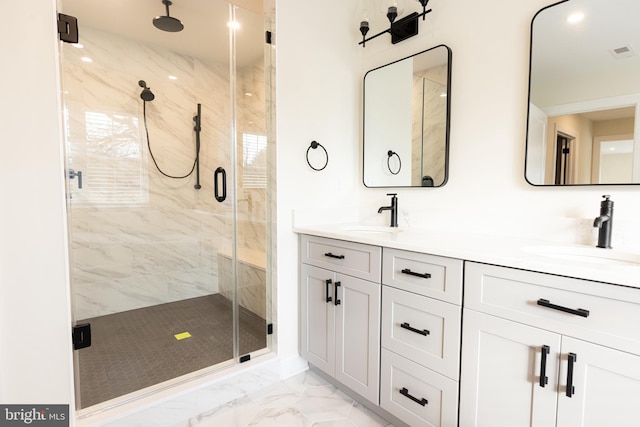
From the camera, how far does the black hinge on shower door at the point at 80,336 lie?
1.39 meters

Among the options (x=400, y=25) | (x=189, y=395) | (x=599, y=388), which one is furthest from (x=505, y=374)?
(x=400, y=25)

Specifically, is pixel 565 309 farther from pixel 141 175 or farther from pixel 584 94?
pixel 141 175

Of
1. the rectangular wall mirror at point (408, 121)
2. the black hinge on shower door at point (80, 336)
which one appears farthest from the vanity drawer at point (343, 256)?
the black hinge on shower door at point (80, 336)

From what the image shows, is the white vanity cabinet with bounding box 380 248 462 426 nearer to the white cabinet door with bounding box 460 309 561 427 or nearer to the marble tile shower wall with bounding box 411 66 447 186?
the white cabinet door with bounding box 460 309 561 427

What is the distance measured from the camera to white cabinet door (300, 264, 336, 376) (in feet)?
6.14

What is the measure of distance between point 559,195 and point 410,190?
0.81 m

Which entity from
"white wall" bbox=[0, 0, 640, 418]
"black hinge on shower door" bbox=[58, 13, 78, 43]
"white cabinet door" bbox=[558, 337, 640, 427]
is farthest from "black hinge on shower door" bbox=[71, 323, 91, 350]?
"white cabinet door" bbox=[558, 337, 640, 427]

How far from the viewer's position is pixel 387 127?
7.27 ft

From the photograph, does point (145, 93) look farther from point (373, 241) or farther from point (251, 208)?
point (373, 241)

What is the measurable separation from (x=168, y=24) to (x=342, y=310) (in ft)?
8.65

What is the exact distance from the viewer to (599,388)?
96 cm

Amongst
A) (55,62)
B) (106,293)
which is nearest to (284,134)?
(55,62)

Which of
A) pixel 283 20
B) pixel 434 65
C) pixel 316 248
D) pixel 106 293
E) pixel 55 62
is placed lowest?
pixel 106 293

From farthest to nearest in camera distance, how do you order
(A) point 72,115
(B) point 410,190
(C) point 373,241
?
(A) point 72,115 → (B) point 410,190 → (C) point 373,241
